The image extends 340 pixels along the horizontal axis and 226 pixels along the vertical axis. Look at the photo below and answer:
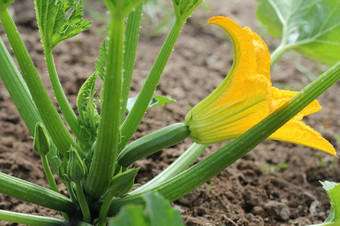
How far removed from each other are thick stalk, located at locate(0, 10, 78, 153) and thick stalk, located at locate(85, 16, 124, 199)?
0.45 feet

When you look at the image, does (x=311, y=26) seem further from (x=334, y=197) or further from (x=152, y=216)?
(x=152, y=216)

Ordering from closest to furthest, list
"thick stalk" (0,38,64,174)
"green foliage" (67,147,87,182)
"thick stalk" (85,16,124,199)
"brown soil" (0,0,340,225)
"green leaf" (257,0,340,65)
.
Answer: "thick stalk" (85,16,124,199)
"green foliage" (67,147,87,182)
"thick stalk" (0,38,64,174)
"brown soil" (0,0,340,225)
"green leaf" (257,0,340,65)

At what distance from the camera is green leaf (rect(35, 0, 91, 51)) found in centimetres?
127

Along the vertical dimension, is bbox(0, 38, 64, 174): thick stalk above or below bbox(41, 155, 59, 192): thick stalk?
above

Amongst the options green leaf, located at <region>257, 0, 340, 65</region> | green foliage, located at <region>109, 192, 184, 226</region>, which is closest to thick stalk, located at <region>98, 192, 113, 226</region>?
green foliage, located at <region>109, 192, 184, 226</region>

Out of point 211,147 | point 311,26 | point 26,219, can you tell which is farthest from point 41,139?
point 311,26

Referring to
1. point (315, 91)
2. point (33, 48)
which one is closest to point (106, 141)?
point (315, 91)

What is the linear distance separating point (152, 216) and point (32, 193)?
1.73 ft

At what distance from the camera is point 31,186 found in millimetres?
1302

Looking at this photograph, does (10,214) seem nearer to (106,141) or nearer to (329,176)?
(106,141)

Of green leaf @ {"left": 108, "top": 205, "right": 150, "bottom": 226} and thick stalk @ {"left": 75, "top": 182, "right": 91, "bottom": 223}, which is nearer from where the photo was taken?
green leaf @ {"left": 108, "top": 205, "right": 150, "bottom": 226}

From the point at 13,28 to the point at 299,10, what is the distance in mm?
1399

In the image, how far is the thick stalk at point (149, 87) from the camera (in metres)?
1.37

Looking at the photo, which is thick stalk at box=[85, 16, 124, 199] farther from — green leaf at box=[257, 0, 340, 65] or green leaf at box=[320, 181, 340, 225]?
green leaf at box=[257, 0, 340, 65]
